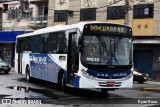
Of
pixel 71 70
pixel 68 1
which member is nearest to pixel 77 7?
pixel 68 1

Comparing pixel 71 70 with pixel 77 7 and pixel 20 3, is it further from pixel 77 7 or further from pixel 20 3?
pixel 20 3

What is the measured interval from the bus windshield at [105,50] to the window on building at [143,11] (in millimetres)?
20152

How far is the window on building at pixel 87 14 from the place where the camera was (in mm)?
41375

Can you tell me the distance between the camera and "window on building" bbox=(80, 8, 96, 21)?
41375 mm

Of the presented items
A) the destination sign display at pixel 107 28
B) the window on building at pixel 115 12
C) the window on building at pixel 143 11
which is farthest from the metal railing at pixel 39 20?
the destination sign display at pixel 107 28

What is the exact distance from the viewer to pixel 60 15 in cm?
4525

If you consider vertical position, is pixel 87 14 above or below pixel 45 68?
above

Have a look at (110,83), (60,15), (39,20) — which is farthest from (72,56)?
(39,20)

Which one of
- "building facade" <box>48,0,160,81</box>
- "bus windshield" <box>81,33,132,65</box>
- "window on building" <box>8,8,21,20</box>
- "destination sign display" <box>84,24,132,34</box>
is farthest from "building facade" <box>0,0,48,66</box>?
"bus windshield" <box>81,33,132,65</box>

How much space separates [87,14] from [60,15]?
14.7 ft

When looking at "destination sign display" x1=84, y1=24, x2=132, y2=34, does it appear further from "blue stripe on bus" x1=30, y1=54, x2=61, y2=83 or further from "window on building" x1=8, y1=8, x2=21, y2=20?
"window on building" x1=8, y1=8, x2=21, y2=20

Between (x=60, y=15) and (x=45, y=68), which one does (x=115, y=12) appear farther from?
(x=45, y=68)

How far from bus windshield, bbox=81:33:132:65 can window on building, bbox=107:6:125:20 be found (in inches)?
863

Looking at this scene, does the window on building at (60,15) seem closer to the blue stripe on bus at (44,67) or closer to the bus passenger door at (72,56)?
the blue stripe on bus at (44,67)
